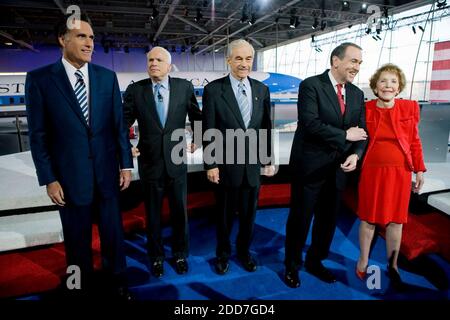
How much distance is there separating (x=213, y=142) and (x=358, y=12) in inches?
699

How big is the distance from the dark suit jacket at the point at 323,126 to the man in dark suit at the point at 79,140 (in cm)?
130

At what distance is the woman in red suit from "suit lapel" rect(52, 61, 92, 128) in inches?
82.1

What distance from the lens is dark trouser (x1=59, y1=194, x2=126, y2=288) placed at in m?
1.96

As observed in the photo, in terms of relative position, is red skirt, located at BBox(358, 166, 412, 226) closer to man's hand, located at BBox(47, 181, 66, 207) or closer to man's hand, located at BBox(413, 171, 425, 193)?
man's hand, located at BBox(413, 171, 425, 193)

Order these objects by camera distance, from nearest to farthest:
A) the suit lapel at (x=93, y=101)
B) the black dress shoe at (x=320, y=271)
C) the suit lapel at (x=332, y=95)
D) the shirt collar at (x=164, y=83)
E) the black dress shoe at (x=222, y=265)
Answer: the suit lapel at (x=93, y=101) < the suit lapel at (x=332, y=95) < the shirt collar at (x=164, y=83) < the black dress shoe at (x=320, y=271) < the black dress shoe at (x=222, y=265)

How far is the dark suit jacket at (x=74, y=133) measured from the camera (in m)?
1.74

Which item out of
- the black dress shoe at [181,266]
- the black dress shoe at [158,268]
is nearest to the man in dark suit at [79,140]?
the black dress shoe at [158,268]

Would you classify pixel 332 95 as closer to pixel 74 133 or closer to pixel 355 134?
pixel 355 134

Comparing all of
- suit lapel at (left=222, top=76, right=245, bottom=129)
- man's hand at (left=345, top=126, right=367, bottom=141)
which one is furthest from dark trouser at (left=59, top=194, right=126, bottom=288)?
man's hand at (left=345, top=126, right=367, bottom=141)

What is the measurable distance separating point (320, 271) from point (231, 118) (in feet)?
5.01

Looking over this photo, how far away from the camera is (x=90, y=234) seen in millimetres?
2045

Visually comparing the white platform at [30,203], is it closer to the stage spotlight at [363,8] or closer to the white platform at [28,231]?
the white platform at [28,231]

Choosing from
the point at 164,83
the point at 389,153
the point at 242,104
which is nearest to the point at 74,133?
the point at 164,83

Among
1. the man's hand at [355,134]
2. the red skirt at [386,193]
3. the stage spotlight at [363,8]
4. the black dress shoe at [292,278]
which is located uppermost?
the stage spotlight at [363,8]
